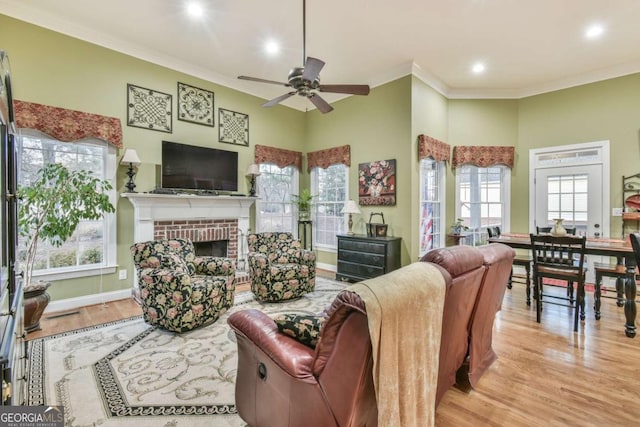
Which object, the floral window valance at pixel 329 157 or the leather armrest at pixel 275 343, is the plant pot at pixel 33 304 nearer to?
the leather armrest at pixel 275 343

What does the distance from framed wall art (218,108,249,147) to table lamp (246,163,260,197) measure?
48cm

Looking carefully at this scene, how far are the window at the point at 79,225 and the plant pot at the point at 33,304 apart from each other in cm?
64

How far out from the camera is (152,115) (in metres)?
4.36

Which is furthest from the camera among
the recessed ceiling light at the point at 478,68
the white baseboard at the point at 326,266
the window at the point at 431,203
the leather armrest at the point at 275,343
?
the white baseboard at the point at 326,266

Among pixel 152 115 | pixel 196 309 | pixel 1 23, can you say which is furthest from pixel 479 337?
pixel 1 23

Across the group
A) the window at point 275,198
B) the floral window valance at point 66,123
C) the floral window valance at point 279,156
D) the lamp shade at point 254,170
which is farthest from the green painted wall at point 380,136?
the floral window valance at point 66,123

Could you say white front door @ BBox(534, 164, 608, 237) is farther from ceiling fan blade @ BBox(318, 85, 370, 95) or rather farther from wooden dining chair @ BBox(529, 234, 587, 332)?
ceiling fan blade @ BBox(318, 85, 370, 95)

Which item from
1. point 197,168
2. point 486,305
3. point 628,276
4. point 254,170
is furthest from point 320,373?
point 254,170

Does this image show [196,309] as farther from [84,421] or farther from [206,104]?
[206,104]

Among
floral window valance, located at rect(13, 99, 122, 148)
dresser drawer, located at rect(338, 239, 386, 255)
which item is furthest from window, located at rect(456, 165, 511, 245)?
floral window valance, located at rect(13, 99, 122, 148)

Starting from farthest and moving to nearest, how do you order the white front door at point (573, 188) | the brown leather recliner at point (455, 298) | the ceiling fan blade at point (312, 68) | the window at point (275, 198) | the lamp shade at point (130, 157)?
the window at point (275, 198) → the white front door at point (573, 188) → the lamp shade at point (130, 157) → the ceiling fan blade at point (312, 68) → the brown leather recliner at point (455, 298)

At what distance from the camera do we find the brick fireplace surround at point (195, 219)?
13.5ft

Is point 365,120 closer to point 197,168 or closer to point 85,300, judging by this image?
point 197,168

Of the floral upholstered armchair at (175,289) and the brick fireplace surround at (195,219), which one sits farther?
the brick fireplace surround at (195,219)
